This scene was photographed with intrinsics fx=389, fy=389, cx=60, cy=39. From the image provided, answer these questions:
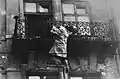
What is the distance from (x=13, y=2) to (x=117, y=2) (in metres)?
3.74

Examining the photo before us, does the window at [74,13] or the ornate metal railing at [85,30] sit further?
the window at [74,13]

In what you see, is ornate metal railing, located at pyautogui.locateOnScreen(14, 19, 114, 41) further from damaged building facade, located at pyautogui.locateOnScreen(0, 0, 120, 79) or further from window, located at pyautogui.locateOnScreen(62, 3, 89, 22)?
window, located at pyautogui.locateOnScreen(62, 3, 89, 22)

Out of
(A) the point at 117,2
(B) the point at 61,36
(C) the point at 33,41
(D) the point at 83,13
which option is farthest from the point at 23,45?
(A) the point at 117,2

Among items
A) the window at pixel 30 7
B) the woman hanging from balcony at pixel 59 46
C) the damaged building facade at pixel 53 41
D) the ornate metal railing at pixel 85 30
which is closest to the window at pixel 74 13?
the damaged building facade at pixel 53 41

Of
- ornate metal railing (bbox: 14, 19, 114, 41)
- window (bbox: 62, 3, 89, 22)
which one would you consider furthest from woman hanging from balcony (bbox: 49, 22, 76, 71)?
window (bbox: 62, 3, 89, 22)

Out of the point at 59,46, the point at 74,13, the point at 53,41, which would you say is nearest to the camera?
the point at 59,46

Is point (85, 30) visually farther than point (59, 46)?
Yes

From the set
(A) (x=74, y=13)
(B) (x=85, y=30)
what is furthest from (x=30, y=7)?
(B) (x=85, y=30)

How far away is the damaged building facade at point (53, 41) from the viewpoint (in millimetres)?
12188

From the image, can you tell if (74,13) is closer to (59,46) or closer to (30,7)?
(30,7)

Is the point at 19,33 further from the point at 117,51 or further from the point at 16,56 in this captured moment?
the point at 117,51

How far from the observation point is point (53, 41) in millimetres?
12133

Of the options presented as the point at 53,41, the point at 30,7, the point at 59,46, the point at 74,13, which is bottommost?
the point at 59,46

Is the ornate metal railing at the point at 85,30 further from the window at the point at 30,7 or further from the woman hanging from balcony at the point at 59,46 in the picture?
the window at the point at 30,7
